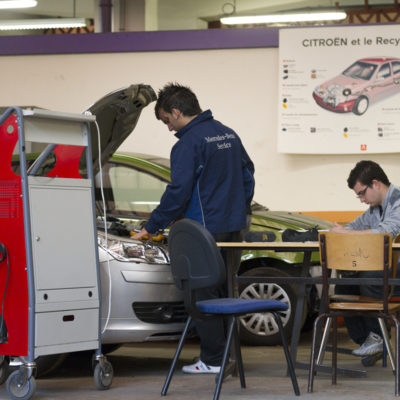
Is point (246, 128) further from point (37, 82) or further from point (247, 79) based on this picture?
point (37, 82)

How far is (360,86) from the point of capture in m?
11.1

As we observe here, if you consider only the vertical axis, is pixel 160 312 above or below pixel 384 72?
below

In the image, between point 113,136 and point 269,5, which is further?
point 269,5

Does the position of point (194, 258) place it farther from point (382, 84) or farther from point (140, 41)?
point (140, 41)

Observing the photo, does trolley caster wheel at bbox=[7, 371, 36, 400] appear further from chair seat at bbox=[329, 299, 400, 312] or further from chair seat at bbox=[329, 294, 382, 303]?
chair seat at bbox=[329, 294, 382, 303]

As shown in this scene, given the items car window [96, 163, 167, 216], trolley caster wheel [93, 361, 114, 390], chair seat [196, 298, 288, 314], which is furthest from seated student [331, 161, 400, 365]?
car window [96, 163, 167, 216]

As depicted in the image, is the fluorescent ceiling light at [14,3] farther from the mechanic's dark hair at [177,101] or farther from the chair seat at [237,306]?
the chair seat at [237,306]

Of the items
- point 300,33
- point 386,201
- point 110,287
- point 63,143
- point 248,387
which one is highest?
point 300,33

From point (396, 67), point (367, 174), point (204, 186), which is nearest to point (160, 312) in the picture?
point (204, 186)

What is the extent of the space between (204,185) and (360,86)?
506 centimetres

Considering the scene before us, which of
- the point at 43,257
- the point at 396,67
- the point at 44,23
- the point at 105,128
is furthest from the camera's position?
the point at 44,23

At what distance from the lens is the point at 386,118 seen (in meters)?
11.0

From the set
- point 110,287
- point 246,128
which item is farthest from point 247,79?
point 110,287

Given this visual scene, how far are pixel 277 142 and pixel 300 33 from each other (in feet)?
4.38
